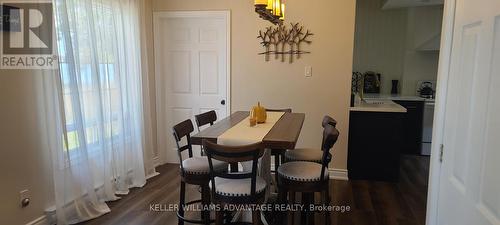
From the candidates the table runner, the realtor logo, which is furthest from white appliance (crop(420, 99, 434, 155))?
the realtor logo

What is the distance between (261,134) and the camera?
8.21 ft

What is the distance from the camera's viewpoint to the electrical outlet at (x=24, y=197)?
2631mm

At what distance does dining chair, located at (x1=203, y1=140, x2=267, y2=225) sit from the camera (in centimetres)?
203

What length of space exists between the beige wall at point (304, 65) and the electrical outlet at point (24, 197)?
2.18 meters

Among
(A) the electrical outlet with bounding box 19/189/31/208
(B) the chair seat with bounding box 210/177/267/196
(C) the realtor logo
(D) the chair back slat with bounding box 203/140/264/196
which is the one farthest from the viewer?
(A) the electrical outlet with bounding box 19/189/31/208

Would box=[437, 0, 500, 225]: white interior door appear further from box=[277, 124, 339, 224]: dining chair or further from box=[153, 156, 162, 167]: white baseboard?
box=[153, 156, 162, 167]: white baseboard

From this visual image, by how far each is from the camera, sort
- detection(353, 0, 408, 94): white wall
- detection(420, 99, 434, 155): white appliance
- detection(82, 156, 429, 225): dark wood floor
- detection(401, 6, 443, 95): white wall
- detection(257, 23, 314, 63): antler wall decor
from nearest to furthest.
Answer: detection(82, 156, 429, 225): dark wood floor
detection(257, 23, 314, 63): antler wall decor
detection(420, 99, 434, 155): white appliance
detection(401, 6, 443, 95): white wall
detection(353, 0, 408, 94): white wall

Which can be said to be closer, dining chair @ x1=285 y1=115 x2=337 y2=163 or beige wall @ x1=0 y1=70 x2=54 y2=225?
beige wall @ x1=0 y1=70 x2=54 y2=225

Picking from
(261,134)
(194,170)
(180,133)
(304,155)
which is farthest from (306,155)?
(180,133)

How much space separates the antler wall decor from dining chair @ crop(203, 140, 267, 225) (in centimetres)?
222

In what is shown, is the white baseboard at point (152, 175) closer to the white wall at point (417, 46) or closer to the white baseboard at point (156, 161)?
the white baseboard at point (156, 161)

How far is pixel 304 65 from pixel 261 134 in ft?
6.16

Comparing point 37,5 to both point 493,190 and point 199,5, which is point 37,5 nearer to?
point 199,5

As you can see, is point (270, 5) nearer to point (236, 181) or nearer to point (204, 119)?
point (204, 119)
